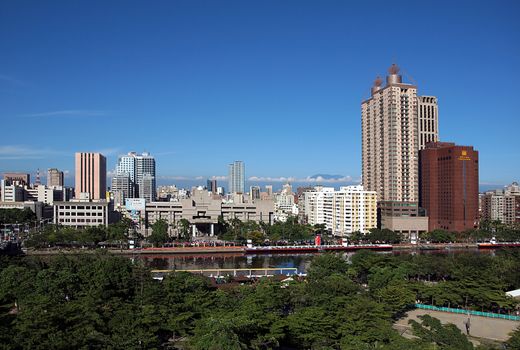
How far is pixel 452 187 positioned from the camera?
53.5m

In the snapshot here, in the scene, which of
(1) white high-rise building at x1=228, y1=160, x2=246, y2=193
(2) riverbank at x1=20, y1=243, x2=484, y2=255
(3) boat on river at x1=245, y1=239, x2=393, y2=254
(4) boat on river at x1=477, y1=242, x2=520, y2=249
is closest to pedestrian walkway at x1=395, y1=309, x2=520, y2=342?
(3) boat on river at x1=245, y1=239, x2=393, y2=254

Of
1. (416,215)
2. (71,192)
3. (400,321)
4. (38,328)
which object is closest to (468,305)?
(400,321)

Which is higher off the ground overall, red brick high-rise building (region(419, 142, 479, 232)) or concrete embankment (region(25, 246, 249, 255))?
red brick high-rise building (region(419, 142, 479, 232))

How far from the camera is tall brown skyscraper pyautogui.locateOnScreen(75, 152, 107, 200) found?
84562 mm

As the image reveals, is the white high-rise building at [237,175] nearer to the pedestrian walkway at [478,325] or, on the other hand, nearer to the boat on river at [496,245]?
the boat on river at [496,245]

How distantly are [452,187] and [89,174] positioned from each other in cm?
5857

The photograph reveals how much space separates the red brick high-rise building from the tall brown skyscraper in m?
53.9

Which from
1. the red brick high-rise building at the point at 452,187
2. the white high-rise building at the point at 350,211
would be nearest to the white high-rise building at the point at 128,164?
the white high-rise building at the point at 350,211

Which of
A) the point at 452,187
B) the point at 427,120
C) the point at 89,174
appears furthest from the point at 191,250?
the point at 89,174

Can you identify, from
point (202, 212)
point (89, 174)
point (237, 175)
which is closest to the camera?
point (202, 212)

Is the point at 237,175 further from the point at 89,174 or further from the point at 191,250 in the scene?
the point at 191,250

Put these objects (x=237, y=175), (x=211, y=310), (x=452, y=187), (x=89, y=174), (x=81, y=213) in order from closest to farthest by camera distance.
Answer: (x=211, y=310) → (x=452, y=187) → (x=81, y=213) → (x=89, y=174) → (x=237, y=175)

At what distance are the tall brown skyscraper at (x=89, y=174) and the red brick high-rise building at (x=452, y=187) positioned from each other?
177 ft

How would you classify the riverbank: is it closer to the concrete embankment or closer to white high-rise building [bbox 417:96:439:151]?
the concrete embankment
